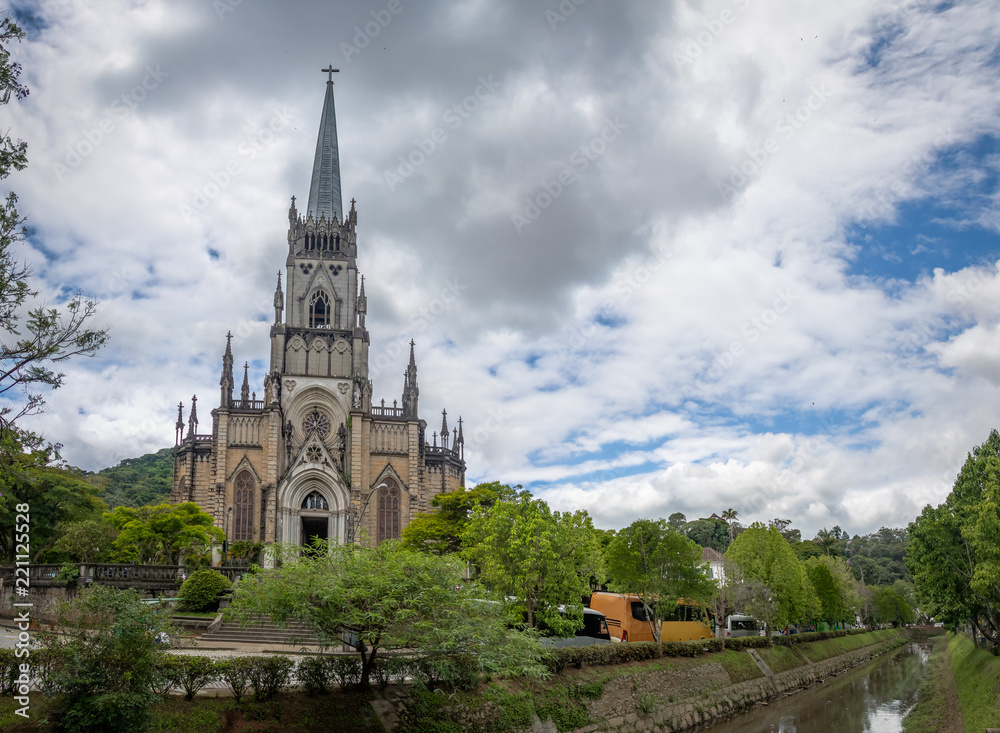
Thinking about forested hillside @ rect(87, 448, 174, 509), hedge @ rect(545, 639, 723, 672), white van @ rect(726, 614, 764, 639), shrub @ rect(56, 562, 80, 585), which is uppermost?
forested hillside @ rect(87, 448, 174, 509)

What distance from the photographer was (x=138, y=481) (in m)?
84.1

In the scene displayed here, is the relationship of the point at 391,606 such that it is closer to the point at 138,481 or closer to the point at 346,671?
the point at 346,671

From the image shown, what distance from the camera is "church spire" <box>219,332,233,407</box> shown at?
59034mm

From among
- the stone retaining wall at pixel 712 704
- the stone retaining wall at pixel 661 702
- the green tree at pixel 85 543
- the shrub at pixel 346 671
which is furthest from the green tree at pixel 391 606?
the green tree at pixel 85 543

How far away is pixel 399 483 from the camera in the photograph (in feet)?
197

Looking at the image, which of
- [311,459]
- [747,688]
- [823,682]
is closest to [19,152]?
[747,688]

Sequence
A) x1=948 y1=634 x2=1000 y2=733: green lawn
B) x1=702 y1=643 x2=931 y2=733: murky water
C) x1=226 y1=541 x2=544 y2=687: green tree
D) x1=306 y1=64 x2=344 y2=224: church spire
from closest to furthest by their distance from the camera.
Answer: x1=226 y1=541 x2=544 y2=687: green tree
x1=948 y1=634 x2=1000 y2=733: green lawn
x1=702 y1=643 x2=931 y2=733: murky water
x1=306 y1=64 x2=344 y2=224: church spire

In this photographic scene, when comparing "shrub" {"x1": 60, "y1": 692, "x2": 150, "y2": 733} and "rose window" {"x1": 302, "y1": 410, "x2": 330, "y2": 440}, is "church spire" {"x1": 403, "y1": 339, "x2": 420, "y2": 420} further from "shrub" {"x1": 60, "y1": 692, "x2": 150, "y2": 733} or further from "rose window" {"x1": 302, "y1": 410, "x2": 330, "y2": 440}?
"shrub" {"x1": 60, "y1": 692, "x2": 150, "y2": 733}

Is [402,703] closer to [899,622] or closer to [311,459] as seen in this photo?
[311,459]

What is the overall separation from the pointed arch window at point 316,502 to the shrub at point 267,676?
40.7 metres

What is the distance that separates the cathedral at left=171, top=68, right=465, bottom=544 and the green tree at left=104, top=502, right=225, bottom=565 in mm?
9657

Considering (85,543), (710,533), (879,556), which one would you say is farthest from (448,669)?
(879,556)

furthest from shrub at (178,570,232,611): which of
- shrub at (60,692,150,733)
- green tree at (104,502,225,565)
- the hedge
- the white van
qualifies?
the white van

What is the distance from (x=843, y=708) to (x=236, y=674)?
105ft
